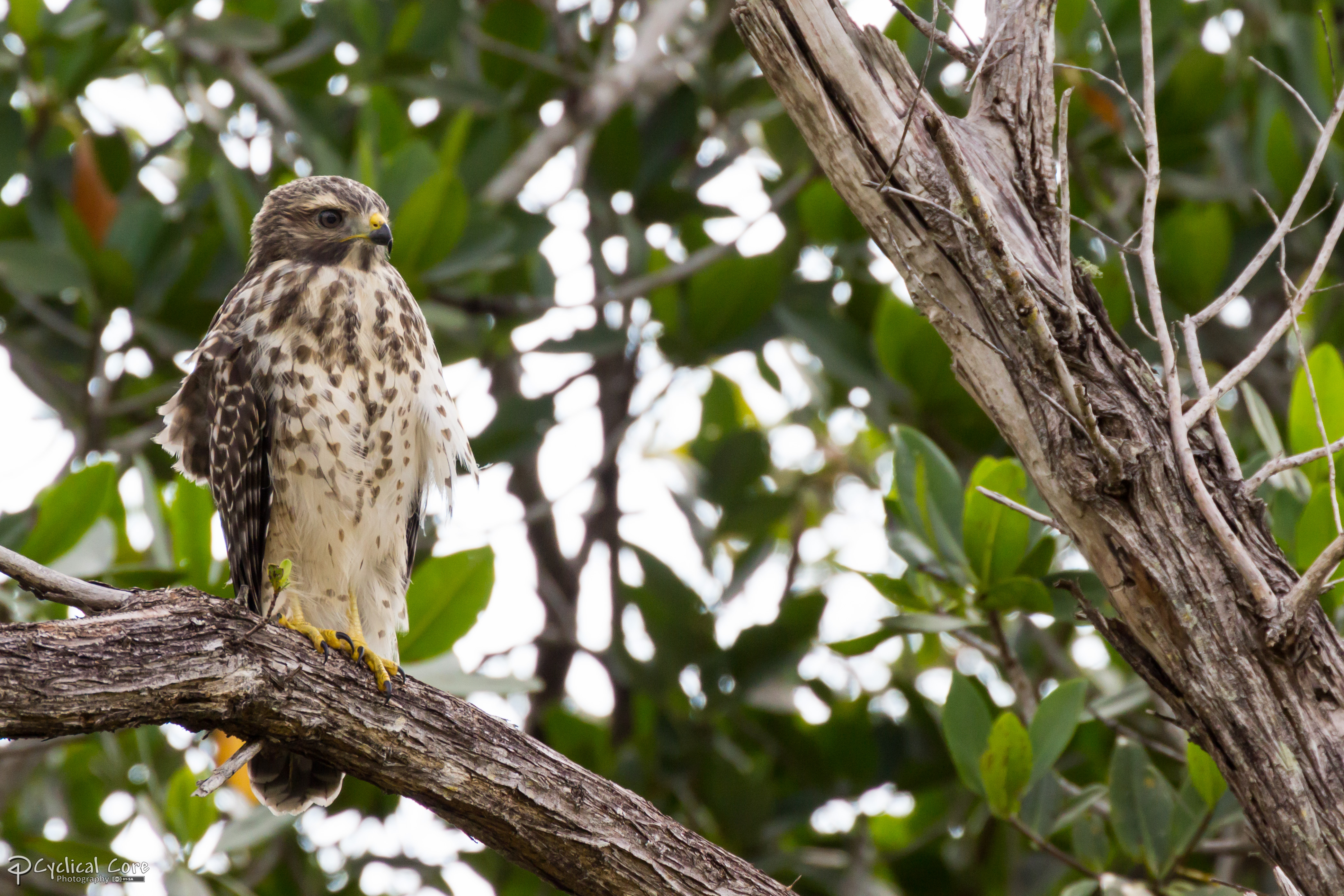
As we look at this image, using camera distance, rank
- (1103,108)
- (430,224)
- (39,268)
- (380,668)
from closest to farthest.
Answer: (380,668)
(430,224)
(39,268)
(1103,108)

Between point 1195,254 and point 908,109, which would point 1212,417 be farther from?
point 1195,254

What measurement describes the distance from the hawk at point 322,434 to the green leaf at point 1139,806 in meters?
Answer: 1.98

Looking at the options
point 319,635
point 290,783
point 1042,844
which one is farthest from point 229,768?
point 1042,844

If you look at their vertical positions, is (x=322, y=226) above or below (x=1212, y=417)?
above

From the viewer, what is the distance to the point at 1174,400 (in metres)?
2.16

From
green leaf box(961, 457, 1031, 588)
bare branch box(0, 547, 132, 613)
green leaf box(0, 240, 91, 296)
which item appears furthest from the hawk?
green leaf box(961, 457, 1031, 588)

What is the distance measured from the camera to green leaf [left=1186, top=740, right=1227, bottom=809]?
288 cm

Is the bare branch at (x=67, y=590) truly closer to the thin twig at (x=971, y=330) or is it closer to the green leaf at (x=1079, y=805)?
the thin twig at (x=971, y=330)

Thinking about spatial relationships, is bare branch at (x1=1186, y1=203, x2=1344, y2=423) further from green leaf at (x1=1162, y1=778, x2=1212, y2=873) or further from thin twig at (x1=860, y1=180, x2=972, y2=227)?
green leaf at (x1=1162, y1=778, x2=1212, y2=873)

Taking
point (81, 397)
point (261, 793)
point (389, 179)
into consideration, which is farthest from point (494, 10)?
point (261, 793)

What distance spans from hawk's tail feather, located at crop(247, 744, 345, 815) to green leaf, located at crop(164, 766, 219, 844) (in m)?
0.71

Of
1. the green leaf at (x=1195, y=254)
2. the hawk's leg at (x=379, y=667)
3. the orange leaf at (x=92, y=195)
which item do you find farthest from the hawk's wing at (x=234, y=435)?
the green leaf at (x=1195, y=254)

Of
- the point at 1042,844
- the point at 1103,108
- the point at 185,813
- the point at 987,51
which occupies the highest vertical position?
the point at 1103,108

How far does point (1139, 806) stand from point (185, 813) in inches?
109
